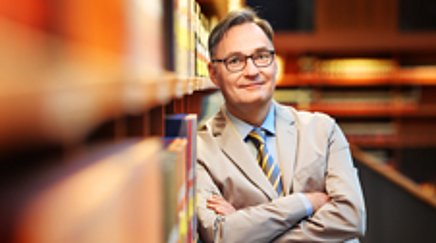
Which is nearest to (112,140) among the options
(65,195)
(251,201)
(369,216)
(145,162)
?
(145,162)

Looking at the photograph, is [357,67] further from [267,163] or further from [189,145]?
[189,145]

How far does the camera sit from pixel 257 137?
7.70 feet

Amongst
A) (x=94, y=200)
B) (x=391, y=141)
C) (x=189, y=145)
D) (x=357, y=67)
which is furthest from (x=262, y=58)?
(x=391, y=141)

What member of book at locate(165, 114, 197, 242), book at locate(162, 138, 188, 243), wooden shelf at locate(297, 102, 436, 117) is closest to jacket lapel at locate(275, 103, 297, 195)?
book at locate(165, 114, 197, 242)

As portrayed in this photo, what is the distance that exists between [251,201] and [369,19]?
7.50 m

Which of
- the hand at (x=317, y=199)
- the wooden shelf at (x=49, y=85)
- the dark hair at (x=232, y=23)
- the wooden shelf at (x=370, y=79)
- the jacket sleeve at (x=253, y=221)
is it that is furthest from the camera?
the wooden shelf at (x=370, y=79)

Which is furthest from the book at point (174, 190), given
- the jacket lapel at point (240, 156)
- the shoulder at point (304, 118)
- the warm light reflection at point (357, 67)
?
the warm light reflection at point (357, 67)

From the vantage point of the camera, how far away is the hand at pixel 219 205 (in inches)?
83.2

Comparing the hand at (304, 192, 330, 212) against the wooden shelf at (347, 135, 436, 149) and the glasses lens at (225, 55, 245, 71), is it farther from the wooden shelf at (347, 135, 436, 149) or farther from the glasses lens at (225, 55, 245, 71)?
the wooden shelf at (347, 135, 436, 149)

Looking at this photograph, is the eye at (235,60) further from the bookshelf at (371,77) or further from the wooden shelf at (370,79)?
the wooden shelf at (370,79)

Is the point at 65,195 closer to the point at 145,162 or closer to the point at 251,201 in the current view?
the point at 145,162

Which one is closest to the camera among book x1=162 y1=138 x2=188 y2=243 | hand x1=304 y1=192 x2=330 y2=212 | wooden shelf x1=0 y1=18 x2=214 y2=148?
wooden shelf x1=0 y1=18 x2=214 y2=148

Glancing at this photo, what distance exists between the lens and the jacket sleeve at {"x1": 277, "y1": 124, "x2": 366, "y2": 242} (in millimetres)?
2148

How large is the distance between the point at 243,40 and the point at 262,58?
0.10 meters
